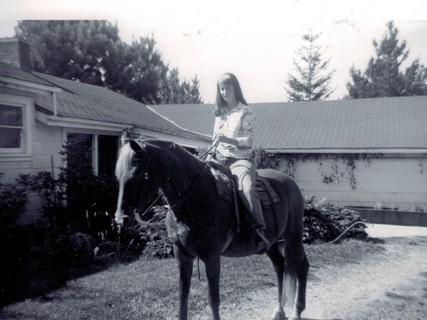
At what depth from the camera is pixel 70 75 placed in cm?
1662

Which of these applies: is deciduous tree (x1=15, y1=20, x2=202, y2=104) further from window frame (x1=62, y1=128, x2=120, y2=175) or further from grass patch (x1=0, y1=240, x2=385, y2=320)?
grass patch (x1=0, y1=240, x2=385, y2=320)

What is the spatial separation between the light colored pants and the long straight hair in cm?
64

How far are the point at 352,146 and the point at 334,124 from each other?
2.36 meters

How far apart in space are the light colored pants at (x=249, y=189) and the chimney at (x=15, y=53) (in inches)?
333

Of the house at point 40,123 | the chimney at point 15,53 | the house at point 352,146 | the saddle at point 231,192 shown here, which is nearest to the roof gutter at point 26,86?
the house at point 40,123

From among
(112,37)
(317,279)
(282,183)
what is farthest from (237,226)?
(112,37)

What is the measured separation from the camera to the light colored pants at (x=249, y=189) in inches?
148

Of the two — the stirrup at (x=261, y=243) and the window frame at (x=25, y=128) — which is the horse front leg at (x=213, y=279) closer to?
the stirrup at (x=261, y=243)

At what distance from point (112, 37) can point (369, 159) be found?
36.2 ft

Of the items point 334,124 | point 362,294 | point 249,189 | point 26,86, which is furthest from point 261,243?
point 334,124

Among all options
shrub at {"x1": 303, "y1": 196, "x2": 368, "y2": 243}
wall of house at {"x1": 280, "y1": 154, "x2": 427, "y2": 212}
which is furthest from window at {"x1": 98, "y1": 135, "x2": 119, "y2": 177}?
wall of house at {"x1": 280, "y1": 154, "x2": 427, "y2": 212}

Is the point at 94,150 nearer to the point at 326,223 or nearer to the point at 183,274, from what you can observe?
the point at 326,223

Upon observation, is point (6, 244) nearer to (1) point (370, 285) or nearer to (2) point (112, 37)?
(1) point (370, 285)

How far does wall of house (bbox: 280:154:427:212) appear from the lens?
1398cm
